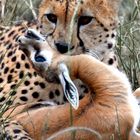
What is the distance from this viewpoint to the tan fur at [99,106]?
173 inches

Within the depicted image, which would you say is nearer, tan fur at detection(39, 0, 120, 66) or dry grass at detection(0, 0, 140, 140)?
tan fur at detection(39, 0, 120, 66)

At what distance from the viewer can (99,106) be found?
14.6 feet

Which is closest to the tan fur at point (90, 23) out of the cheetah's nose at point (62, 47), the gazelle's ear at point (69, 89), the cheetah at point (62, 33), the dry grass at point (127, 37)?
the cheetah at point (62, 33)

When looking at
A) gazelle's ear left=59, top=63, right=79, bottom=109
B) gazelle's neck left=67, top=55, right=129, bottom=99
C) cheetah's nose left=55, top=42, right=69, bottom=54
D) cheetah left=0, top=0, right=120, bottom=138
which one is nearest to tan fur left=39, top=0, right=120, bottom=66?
cheetah left=0, top=0, right=120, bottom=138

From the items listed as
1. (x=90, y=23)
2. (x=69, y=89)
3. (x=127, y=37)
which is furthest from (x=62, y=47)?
(x=127, y=37)

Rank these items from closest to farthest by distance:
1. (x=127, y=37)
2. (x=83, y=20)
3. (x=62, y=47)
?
(x=62, y=47) < (x=83, y=20) < (x=127, y=37)

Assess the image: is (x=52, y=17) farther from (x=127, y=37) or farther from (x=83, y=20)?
(x=127, y=37)

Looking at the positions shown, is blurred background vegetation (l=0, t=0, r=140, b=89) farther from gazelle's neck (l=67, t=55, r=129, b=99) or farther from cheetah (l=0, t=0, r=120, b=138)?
gazelle's neck (l=67, t=55, r=129, b=99)

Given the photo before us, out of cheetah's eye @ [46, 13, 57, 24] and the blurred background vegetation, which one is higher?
cheetah's eye @ [46, 13, 57, 24]

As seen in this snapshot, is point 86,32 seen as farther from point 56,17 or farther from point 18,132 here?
point 18,132

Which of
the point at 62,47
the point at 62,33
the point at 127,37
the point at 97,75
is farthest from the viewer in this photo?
the point at 127,37

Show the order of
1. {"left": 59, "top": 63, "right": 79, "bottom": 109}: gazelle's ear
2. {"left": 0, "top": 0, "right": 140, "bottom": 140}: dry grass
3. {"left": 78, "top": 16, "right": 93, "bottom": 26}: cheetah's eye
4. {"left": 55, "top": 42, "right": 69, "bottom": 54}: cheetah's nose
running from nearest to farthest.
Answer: {"left": 59, "top": 63, "right": 79, "bottom": 109}: gazelle's ear
{"left": 55, "top": 42, "right": 69, "bottom": 54}: cheetah's nose
{"left": 78, "top": 16, "right": 93, "bottom": 26}: cheetah's eye
{"left": 0, "top": 0, "right": 140, "bottom": 140}: dry grass

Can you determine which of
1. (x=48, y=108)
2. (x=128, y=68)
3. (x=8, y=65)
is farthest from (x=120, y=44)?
(x=48, y=108)

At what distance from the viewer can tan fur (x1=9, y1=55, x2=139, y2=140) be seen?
4402 mm
